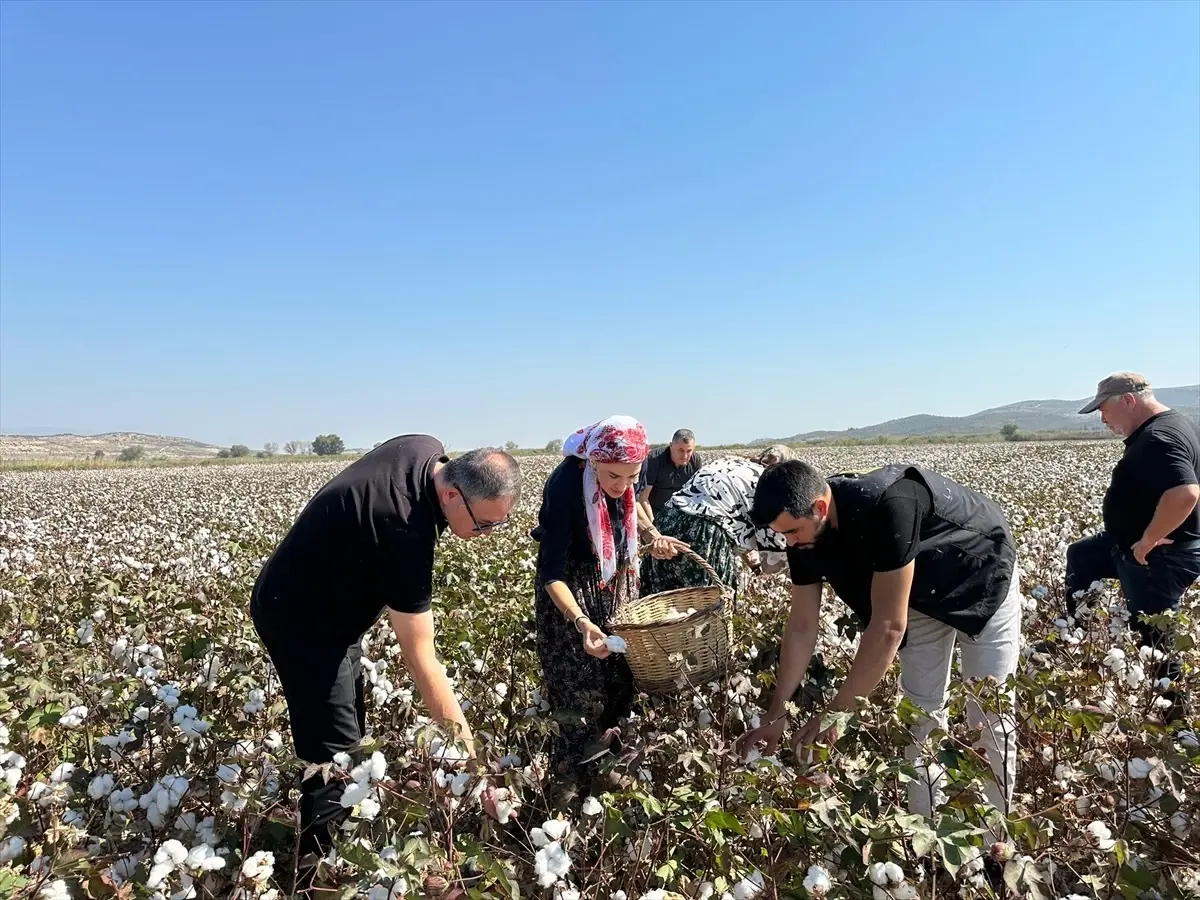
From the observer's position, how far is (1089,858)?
2.22m

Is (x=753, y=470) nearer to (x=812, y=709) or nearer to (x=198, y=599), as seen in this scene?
(x=812, y=709)

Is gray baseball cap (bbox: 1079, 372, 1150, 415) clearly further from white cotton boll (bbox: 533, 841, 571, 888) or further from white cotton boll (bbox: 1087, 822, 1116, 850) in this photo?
white cotton boll (bbox: 533, 841, 571, 888)

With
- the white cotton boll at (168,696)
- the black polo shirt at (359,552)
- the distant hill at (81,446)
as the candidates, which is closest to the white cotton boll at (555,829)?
the black polo shirt at (359,552)

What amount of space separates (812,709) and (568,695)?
3.32 feet

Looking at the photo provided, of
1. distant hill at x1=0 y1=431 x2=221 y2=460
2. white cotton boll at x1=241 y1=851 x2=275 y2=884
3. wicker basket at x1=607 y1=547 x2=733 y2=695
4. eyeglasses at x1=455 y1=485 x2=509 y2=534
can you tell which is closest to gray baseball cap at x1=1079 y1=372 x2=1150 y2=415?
wicker basket at x1=607 y1=547 x2=733 y2=695

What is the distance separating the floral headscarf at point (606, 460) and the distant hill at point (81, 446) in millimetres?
64366

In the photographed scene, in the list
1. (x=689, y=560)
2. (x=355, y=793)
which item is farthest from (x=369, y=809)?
(x=689, y=560)

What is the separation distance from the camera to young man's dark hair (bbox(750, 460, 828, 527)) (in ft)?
7.50

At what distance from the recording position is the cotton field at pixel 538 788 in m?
1.78

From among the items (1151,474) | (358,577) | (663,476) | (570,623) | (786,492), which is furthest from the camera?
(663,476)

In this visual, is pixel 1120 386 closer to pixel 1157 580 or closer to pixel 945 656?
pixel 1157 580

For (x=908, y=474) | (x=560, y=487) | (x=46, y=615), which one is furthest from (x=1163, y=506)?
(x=46, y=615)

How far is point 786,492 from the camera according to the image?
230 cm

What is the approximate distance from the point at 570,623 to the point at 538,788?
998mm
